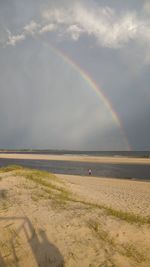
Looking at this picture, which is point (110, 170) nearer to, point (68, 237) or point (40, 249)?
point (68, 237)

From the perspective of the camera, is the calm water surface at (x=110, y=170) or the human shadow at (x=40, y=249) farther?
the calm water surface at (x=110, y=170)

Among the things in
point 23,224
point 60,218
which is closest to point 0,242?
point 23,224

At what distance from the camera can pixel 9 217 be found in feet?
31.8

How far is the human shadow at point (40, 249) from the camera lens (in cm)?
680

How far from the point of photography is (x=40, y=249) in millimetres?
7352

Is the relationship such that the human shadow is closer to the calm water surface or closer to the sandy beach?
the sandy beach

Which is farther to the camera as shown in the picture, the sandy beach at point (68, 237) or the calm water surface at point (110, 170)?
the calm water surface at point (110, 170)

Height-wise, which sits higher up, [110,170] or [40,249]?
[110,170]

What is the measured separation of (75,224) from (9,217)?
3029 millimetres

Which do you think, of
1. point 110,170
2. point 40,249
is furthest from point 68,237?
point 110,170

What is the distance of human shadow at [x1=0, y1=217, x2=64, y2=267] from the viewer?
22.3 ft

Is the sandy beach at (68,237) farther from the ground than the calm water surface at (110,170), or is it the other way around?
the calm water surface at (110,170)

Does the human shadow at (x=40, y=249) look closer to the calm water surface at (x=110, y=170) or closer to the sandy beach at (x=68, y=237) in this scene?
the sandy beach at (x=68, y=237)

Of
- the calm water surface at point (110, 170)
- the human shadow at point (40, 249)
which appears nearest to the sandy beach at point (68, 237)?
the human shadow at point (40, 249)
